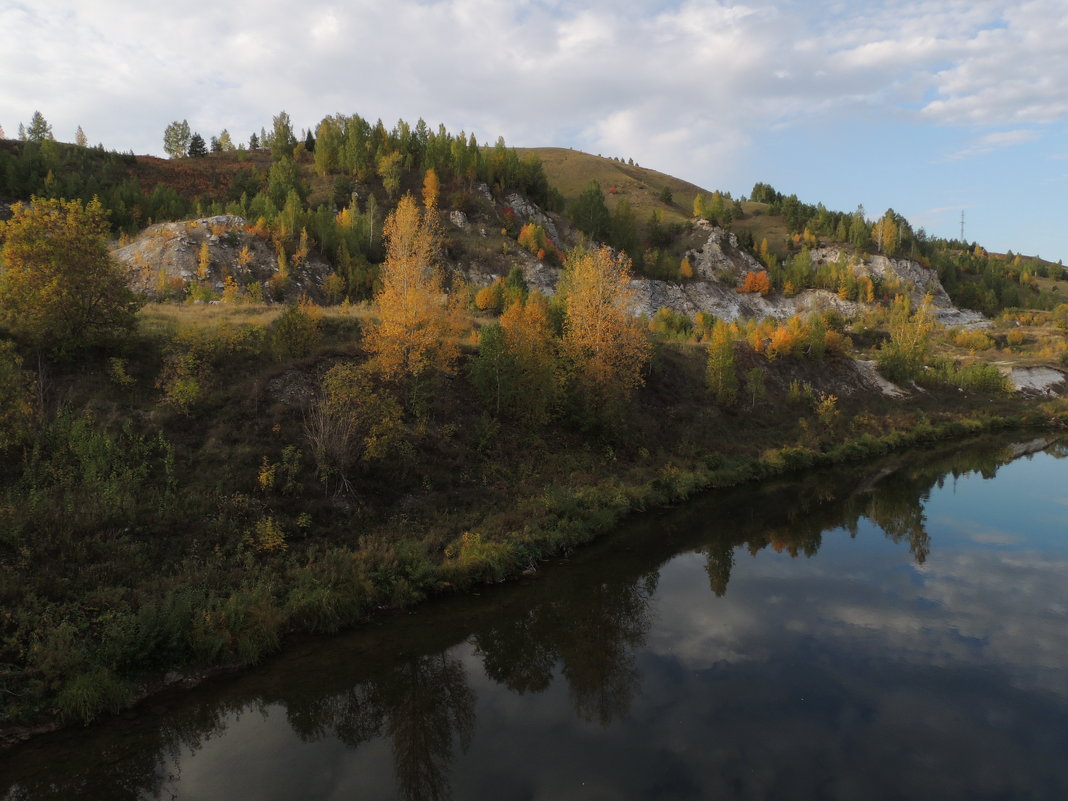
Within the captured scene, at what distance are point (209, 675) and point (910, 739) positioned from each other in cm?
1556

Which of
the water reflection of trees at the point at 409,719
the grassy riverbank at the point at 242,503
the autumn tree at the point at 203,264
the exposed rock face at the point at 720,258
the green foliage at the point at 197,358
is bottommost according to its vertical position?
the water reflection of trees at the point at 409,719

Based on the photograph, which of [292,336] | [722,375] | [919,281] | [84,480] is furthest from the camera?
[919,281]

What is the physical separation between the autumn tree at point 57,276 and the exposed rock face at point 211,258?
23.1 metres

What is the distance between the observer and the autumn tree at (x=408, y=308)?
25.5 meters

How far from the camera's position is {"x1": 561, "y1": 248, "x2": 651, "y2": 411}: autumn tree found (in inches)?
1201

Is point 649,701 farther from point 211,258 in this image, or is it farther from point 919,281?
point 919,281

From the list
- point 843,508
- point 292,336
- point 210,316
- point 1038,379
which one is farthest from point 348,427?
point 1038,379

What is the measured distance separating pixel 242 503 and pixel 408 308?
10.9 m

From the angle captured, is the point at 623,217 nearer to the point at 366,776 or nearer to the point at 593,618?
the point at 593,618

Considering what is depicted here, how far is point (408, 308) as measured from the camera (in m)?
25.6

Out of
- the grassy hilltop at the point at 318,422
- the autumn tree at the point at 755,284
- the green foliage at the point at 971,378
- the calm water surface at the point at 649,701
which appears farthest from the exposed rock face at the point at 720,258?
the calm water surface at the point at 649,701

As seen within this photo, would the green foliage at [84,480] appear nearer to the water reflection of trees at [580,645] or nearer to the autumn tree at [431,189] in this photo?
the water reflection of trees at [580,645]

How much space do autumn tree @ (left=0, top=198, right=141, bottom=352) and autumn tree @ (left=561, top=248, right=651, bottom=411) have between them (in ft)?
64.9

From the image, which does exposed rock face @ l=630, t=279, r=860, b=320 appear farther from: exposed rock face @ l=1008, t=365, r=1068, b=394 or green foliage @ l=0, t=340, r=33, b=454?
green foliage @ l=0, t=340, r=33, b=454
